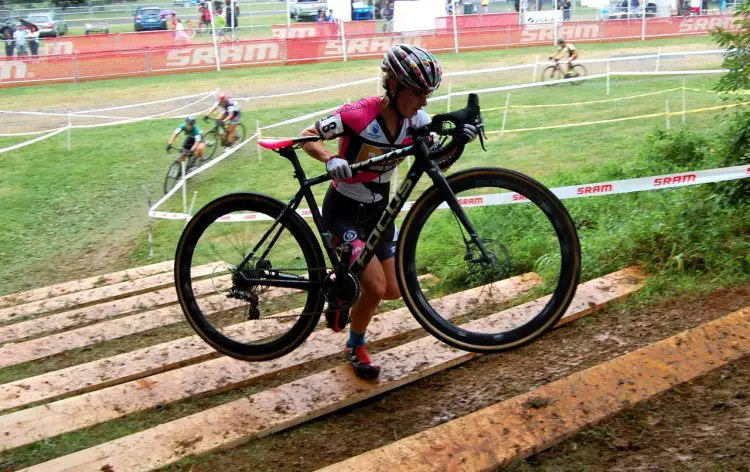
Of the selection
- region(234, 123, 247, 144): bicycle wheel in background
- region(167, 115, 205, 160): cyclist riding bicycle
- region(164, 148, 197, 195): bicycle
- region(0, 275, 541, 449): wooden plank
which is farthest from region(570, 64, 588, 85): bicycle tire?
region(0, 275, 541, 449): wooden plank

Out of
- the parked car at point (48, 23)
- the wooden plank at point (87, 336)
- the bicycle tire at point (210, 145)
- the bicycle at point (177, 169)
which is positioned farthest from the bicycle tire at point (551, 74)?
the parked car at point (48, 23)

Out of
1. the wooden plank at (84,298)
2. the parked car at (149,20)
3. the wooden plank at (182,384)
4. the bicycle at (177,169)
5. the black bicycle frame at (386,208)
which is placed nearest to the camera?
the black bicycle frame at (386,208)

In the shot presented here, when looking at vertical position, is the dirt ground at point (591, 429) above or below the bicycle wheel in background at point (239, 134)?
below

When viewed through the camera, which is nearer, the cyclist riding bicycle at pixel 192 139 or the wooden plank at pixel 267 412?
the wooden plank at pixel 267 412

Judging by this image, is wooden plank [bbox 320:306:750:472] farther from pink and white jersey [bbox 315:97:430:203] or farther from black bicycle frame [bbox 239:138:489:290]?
Answer: pink and white jersey [bbox 315:97:430:203]

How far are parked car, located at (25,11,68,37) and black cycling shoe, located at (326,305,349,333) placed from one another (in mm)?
33801

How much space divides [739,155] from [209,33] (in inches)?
1192

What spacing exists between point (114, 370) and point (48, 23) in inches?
1320

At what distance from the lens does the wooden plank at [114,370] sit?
4297 mm

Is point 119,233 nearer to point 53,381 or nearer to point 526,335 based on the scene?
point 53,381

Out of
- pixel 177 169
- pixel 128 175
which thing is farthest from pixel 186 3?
pixel 177 169

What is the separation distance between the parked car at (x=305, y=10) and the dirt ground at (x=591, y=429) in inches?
1325

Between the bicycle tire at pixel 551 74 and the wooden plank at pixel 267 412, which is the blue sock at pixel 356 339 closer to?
the wooden plank at pixel 267 412

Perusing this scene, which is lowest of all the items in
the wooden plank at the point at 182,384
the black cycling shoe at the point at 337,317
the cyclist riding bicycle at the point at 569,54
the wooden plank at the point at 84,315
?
the wooden plank at the point at 84,315
